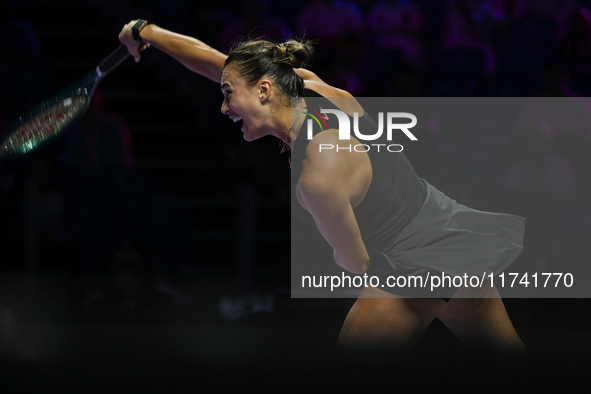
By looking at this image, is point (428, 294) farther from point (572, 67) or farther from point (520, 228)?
point (572, 67)

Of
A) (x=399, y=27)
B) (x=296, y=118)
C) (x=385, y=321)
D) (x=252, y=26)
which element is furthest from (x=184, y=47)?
(x=399, y=27)

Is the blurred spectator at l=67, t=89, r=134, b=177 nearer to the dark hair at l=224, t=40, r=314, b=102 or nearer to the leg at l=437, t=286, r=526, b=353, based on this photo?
the dark hair at l=224, t=40, r=314, b=102

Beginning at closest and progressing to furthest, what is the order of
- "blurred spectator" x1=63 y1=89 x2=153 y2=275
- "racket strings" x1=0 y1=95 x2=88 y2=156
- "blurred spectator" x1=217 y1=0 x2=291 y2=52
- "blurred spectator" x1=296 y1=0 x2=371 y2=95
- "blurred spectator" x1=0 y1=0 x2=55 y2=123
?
1. "racket strings" x1=0 y1=95 x2=88 y2=156
2. "blurred spectator" x1=63 y1=89 x2=153 y2=275
3. "blurred spectator" x1=0 y1=0 x2=55 y2=123
4. "blurred spectator" x1=296 y1=0 x2=371 y2=95
5. "blurred spectator" x1=217 y1=0 x2=291 y2=52

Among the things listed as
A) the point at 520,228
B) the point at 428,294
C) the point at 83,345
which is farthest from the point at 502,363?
the point at 83,345

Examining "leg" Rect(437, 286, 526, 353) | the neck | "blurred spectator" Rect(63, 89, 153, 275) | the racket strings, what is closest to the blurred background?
"blurred spectator" Rect(63, 89, 153, 275)

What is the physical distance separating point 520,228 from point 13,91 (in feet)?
10.1

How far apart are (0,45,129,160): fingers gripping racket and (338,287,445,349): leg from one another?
118 cm

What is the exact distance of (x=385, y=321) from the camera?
155cm

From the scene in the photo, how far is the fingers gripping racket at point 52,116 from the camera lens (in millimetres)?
2074

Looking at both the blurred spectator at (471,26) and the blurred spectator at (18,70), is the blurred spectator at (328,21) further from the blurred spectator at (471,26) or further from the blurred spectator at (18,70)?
the blurred spectator at (18,70)

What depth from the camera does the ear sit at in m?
1.53

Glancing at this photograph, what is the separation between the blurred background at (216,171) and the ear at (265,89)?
0.83 metres

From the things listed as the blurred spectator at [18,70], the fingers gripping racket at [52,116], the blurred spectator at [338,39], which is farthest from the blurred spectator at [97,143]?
the fingers gripping racket at [52,116]

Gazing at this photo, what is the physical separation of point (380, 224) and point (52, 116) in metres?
1.23
